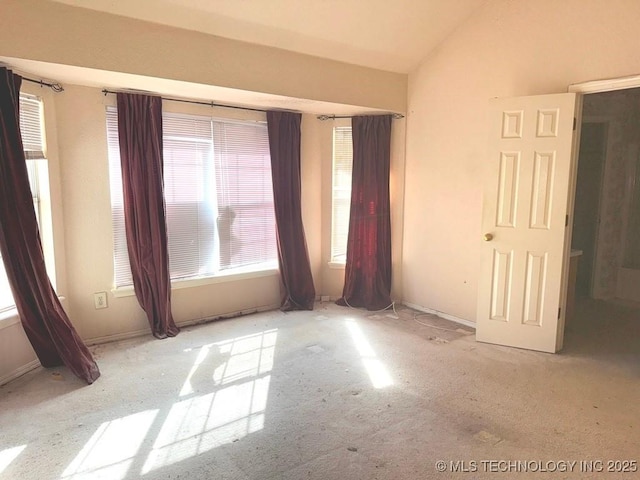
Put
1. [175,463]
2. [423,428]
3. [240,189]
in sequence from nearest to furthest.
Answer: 1. [175,463]
2. [423,428]
3. [240,189]

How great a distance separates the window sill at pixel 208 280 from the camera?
3.73 m

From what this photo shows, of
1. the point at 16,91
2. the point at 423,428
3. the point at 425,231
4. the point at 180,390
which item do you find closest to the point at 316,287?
the point at 425,231

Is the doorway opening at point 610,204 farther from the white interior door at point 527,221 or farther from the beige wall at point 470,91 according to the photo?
the beige wall at point 470,91

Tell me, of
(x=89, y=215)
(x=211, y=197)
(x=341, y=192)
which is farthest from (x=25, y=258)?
(x=341, y=192)

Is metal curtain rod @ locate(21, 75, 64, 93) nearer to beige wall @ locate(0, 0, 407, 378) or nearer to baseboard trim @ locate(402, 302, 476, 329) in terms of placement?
beige wall @ locate(0, 0, 407, 378)

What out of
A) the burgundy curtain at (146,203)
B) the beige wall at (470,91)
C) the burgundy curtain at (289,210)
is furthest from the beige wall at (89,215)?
the beige wall at (470,91)

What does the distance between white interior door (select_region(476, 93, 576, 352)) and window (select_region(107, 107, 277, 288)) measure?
88.9 inches

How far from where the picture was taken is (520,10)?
138 inches

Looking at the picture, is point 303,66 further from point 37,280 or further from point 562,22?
point 37,280

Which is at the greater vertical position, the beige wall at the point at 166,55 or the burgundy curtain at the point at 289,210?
the beige wall at the point at 166,55

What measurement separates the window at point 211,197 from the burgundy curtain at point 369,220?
0.92m

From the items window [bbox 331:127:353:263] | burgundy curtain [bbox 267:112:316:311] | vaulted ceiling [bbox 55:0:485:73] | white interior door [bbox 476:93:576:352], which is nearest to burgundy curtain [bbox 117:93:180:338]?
vaulted ceiling [bbox 55:0:485:73]

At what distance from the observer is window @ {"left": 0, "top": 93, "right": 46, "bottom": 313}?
3021 millimetres

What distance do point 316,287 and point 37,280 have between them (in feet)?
9.28
